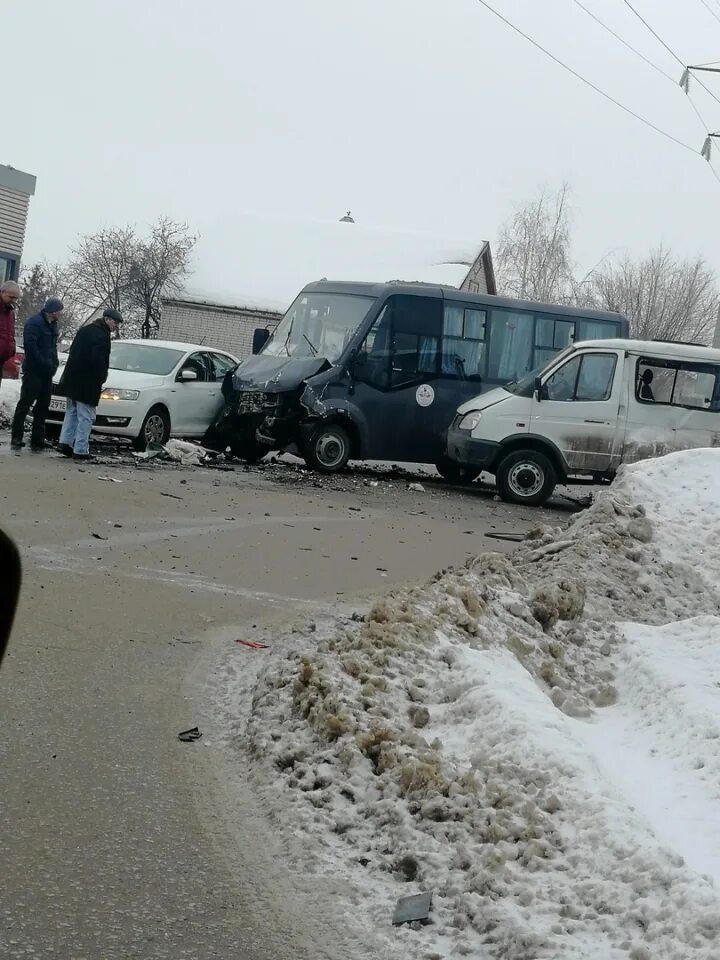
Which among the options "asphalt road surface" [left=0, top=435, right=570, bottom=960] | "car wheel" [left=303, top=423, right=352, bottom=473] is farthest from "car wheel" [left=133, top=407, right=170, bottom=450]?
"asphalt road surface" [left=0, top=435, right=570, bottom=960]

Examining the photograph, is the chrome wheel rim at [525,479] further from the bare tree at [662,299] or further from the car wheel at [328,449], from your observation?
the bare tree at [662,299]

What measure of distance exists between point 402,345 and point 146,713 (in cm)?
1356

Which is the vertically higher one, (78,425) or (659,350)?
(659,350)

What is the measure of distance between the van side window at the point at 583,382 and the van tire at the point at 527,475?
35.0 inches

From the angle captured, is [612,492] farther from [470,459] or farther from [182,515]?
[470,459]

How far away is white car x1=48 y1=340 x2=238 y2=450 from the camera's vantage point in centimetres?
1712

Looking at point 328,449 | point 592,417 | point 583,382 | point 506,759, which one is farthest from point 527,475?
point 506,759

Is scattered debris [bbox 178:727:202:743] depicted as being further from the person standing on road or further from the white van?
the white van

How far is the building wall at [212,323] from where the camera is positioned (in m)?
42.9

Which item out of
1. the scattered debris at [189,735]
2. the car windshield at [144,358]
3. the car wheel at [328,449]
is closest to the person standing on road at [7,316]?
the car windshield at [144,358]

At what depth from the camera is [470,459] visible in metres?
16.5

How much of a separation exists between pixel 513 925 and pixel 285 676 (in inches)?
90.5

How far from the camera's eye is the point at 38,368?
15.5 m

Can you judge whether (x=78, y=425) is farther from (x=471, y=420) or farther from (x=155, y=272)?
(x=155, y=272)
